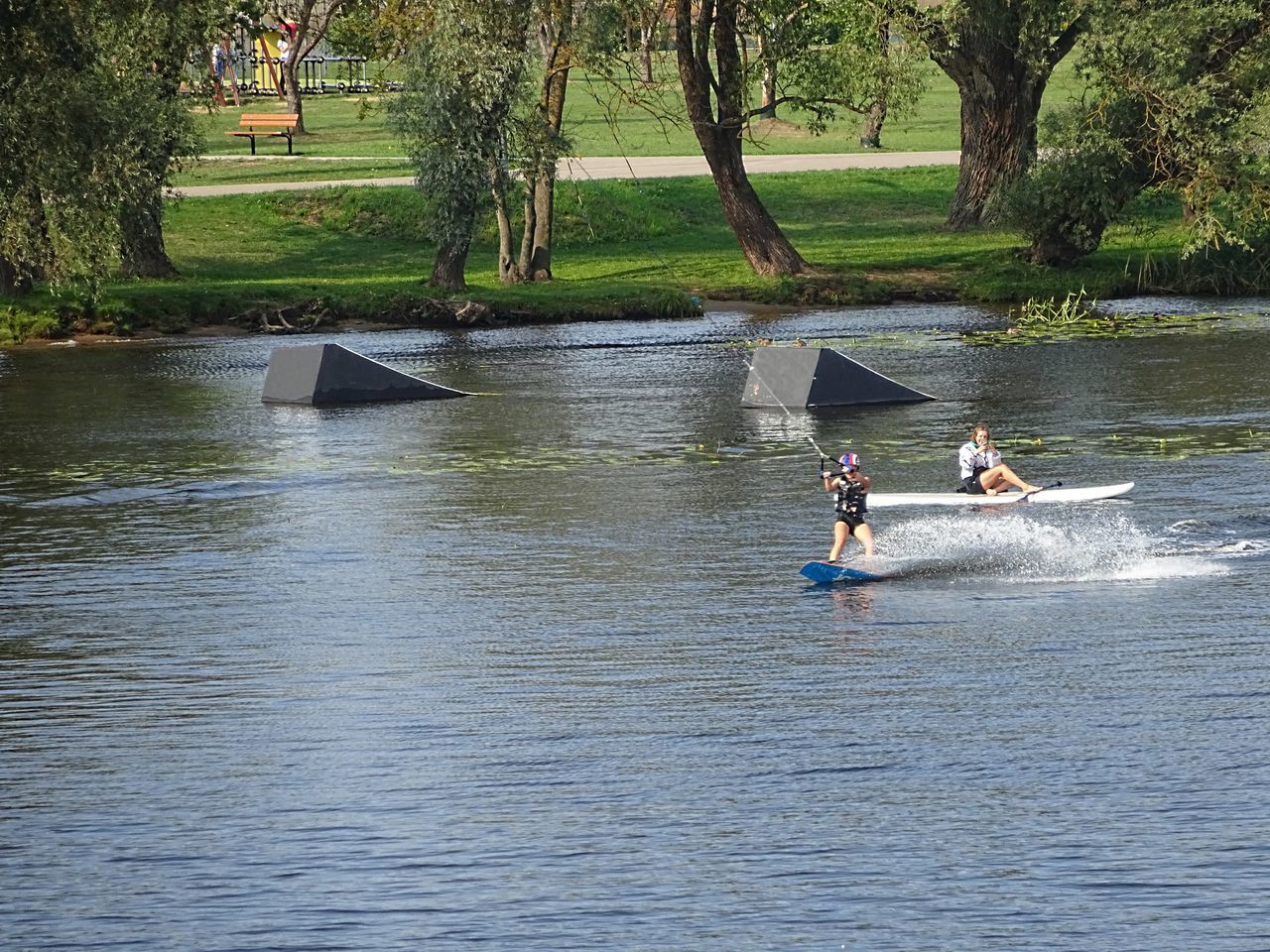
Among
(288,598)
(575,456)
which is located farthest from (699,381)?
(288,598)

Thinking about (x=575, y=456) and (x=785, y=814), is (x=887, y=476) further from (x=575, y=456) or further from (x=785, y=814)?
(x=785, y=814)

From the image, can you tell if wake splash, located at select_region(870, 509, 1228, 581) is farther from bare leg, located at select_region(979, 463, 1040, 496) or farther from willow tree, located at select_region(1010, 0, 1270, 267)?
willow tree, located at select_region(1010, 0, 1270, 267)

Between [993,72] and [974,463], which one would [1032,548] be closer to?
[974,463]

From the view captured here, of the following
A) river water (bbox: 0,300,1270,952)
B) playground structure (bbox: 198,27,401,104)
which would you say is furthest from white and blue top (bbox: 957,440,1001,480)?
playground structure (bbox: 198,27,401,104)

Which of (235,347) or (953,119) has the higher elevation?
(953,119)

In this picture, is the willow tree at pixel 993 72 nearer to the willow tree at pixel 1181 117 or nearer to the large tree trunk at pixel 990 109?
the large tree trunk at pixel 990 109

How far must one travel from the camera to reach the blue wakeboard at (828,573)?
63.8ft

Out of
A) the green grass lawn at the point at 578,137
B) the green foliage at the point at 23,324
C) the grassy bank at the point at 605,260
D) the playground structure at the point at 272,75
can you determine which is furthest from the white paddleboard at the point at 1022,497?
the playground structure at the point at 272,75

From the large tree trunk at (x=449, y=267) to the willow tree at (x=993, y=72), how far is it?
39.0ft

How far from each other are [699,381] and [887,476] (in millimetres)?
10981

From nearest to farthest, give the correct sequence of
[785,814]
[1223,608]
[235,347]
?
[785,814] < [1223,608] < [235,347]

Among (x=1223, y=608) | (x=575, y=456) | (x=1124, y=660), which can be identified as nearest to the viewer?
(x=1124, y=660)

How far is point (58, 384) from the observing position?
37.0 meters

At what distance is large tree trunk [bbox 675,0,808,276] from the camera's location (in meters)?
48.5
